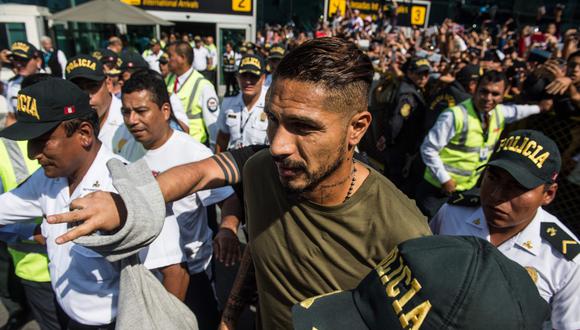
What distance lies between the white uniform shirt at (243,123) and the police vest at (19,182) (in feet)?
6.96

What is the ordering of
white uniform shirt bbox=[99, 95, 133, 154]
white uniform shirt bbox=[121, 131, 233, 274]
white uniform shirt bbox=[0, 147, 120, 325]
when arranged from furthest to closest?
white uniform shirt bbox=[99, 95, 133, 154] → white uniform shirt bbox=[121, 131, 233, 274] → white uniform shirt bbox=[0, 147, 120, 325]

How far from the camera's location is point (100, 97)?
358 centimetres

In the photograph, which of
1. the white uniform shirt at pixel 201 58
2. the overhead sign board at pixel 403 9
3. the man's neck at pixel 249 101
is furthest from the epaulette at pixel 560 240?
the overhead sign board at pixel 403 9

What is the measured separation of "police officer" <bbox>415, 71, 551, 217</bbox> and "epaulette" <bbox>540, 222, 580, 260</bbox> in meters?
1.67

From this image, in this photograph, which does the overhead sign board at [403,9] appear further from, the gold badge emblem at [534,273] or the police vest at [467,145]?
the gold badge emblem at [534,273]

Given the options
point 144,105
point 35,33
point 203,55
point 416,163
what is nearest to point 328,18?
point 203,55

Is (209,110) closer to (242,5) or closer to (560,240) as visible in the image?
(560,240)

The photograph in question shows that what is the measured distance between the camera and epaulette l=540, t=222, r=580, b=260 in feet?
5.56

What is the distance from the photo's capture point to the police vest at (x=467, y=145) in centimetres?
353

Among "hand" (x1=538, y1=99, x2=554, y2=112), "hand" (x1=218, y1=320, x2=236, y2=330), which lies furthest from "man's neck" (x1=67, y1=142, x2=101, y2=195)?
"hand" (x1=538, y1=99, x2=554, y2=112)

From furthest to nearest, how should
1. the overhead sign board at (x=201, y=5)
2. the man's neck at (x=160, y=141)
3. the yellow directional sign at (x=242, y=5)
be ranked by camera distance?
the yellow directional sign at (x=242, y=5)
the overhead sign board at (x=201, y=5)
the man's neck at (x=160, y=141)

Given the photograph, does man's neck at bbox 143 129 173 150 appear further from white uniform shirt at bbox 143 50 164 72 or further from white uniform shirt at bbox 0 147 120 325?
white uniform shirt at bbox 143 50 164 72

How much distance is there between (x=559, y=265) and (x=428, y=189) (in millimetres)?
2170

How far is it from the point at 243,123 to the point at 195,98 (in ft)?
2.95
